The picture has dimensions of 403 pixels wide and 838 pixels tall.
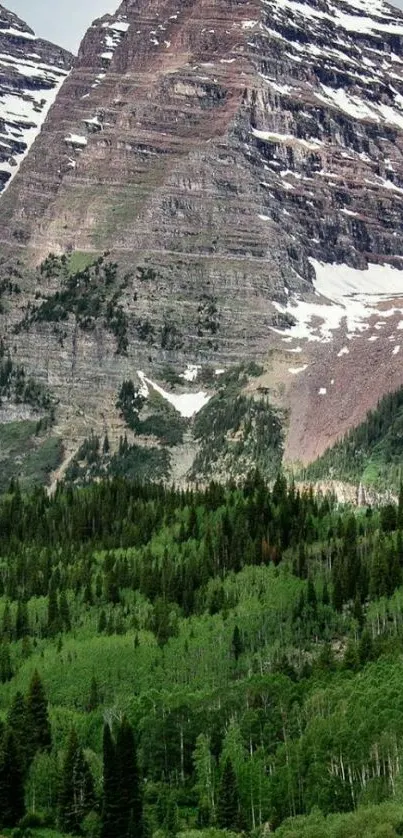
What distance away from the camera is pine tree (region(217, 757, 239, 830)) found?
133250mm

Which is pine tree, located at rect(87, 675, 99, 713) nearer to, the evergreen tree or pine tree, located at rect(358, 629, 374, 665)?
the evergreen tree

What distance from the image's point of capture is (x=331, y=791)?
134625 millimetres

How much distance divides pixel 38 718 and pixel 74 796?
2541cm

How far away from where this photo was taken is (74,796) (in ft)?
445

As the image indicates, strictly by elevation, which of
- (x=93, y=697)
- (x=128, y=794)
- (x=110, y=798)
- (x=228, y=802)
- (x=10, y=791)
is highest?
(x=110, y=798)

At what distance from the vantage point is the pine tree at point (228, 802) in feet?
437

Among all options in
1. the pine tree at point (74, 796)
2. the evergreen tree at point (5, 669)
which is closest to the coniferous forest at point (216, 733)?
the pine tree at point (74, 796)

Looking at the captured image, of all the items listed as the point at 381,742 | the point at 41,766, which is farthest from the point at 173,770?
the point at 381,742

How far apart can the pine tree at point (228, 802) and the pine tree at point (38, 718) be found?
81.6 ft

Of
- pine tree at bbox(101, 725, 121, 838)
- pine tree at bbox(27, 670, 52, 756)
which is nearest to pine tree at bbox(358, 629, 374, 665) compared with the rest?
pine tree at bbox(27, 670, 52, 756)

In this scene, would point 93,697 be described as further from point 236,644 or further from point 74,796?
Result: point 74,796

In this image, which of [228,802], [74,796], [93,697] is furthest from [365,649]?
[74,796]

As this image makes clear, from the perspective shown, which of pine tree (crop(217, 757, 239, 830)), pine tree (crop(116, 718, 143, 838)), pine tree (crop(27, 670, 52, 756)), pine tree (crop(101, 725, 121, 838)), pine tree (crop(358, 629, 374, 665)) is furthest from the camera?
pine tree (crop(358, 629, 374, 665))

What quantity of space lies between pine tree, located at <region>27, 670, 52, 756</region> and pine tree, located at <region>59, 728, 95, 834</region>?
1709 centimetres
